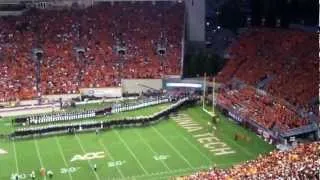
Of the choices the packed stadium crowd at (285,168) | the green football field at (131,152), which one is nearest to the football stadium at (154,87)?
the green football field at (131,152)

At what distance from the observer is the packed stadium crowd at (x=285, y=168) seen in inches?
599

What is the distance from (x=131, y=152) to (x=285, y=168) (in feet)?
43.9

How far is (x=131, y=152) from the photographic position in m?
A: 28.8

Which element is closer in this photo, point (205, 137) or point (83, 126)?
point (205, 137)

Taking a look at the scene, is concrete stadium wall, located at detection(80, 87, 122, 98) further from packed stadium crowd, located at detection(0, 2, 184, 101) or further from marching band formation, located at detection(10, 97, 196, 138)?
marching band formation, located at detection(10, 97, 196, 138)

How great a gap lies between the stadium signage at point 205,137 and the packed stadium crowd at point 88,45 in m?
8.10

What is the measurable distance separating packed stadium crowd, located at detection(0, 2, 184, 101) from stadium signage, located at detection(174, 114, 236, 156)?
26.6 feet

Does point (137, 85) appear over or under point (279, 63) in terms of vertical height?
under

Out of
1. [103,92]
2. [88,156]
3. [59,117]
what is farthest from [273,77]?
[88,156]

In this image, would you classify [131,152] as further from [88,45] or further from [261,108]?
[88,45]

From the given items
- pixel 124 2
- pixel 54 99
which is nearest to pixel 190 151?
pixel 54 99

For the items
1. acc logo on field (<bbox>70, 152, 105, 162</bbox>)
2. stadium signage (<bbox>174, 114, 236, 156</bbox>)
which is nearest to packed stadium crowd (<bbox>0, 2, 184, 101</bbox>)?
stadium signage (<bbox>174, 114, 236, 156</bbox>)

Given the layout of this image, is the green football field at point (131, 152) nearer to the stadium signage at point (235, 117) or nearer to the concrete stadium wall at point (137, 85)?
the stadium signage at point (235, 117)

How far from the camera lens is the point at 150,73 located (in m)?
41.9
